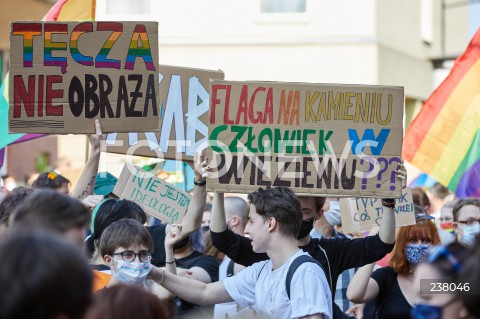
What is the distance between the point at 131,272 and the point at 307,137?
1427mm

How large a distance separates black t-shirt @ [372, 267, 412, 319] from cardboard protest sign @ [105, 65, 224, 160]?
5.36ft

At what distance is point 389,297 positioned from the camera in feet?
17.2

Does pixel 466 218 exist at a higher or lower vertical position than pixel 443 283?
lower

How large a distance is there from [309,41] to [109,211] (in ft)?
36.2

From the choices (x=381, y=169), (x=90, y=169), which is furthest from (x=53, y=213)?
(x=381, y=169)

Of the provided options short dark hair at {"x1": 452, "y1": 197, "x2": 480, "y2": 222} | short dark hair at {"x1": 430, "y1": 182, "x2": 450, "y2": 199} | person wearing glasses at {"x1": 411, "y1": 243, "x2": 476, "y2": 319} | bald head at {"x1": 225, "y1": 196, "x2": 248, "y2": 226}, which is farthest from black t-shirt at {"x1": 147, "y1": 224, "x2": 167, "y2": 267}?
short dark hair at {"x1": 430, "y1": 182, "x2": 450, "y2": 199}

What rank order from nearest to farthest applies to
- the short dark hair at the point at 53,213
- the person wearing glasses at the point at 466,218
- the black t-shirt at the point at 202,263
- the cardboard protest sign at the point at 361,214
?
the short dark hair at the point at 53,213 < the black t-shirt at the point at 202,263 < the cardboard protest sign at the point at 361,214 < the person wearing glasses at the point at 466,218

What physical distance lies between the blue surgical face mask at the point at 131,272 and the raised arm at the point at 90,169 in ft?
3.11

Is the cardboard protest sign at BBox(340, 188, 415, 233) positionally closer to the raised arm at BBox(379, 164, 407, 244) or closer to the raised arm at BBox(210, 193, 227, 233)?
the raised arm at BBox(379, 164, 407, 244)

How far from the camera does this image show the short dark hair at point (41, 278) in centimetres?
189

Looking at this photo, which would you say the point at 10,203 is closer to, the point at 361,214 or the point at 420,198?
the point at 361,214

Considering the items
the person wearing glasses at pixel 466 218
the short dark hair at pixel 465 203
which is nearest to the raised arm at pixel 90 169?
the person wearing glasses at pixel 466 218

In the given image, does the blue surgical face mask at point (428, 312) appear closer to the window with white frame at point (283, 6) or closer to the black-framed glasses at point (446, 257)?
the black-framed glasses at point (446, 257)

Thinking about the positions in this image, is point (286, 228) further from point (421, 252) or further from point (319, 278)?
point (421, 252)
